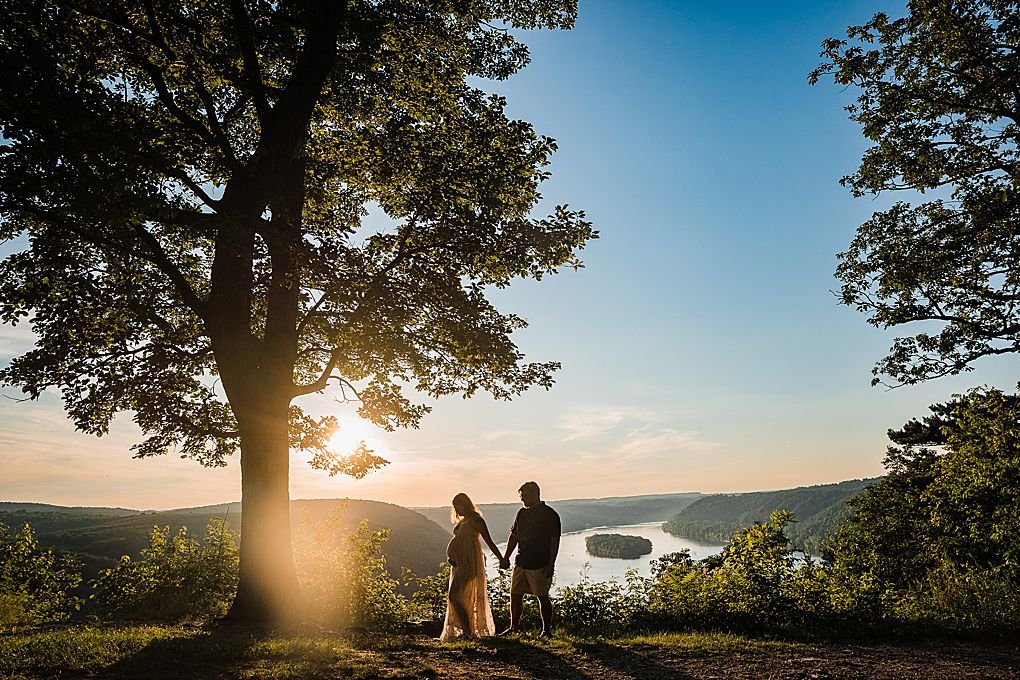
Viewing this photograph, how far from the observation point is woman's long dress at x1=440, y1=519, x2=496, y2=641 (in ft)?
30.6

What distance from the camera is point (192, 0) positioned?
12117 millimetres

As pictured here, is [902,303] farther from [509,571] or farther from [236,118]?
[236,118]

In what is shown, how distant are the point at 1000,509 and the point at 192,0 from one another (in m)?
26.4

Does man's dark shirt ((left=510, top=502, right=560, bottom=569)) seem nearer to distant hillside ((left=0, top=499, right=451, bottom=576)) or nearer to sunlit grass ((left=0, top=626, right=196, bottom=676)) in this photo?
sunlit grass ((left=0, top=626, right=196, bottom=676))

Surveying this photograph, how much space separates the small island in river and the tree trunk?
40829 millimetres

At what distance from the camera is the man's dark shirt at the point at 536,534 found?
30.1ft

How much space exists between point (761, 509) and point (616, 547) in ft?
261

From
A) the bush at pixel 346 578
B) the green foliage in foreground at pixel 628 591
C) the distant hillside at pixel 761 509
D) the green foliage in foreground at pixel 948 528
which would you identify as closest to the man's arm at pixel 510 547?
the green foliage in foreground at pixel 628 591

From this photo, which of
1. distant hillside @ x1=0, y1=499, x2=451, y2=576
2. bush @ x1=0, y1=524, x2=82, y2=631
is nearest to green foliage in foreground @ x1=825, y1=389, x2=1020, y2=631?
bush @ x1=0, y1=524, x2=82, y2=631

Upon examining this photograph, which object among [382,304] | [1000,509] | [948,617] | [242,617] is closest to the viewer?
[948,617]

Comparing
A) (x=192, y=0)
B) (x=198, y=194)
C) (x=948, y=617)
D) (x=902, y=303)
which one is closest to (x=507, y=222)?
(x=198, y=194)

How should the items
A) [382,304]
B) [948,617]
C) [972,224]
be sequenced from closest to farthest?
[948,617]
[382,304]
[972,224]

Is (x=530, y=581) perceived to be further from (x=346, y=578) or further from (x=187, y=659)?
(x=346, y=578)

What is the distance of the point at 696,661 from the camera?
7.36m
